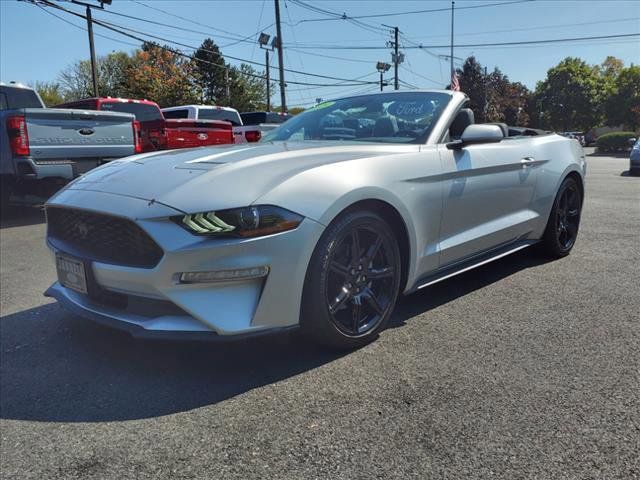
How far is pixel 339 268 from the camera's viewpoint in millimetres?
2971

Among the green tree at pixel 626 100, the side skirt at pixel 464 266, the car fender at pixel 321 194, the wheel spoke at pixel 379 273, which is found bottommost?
the side skirt at pixel 464 266

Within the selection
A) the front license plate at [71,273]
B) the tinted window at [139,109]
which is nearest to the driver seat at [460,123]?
the front license plate at [71,273]

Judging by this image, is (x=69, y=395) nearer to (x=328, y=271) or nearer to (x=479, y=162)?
(x=328, y=271)

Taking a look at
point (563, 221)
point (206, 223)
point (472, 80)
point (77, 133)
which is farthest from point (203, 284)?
point (472, 80)

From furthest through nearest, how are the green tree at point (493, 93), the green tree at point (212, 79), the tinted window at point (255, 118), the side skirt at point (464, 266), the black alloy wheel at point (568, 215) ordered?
the green tree at point (493, 93) < the green tree at point (212, 79) < the tinted window at point (255, 118) < the black alloy wheel at point (568, 215) < the side skirt at point (464, 266)

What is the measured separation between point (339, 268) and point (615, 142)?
127 ft

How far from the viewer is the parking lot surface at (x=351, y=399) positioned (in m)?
2.11

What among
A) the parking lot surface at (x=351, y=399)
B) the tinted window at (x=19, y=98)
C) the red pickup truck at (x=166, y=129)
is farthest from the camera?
the red pickup truck at (x=166, y=129)

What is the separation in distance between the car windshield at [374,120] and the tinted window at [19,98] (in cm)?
623

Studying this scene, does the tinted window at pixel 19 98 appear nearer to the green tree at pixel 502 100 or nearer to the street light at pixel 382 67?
the street light at pixel 382 67

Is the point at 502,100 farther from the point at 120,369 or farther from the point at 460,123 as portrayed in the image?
the point at 120,369

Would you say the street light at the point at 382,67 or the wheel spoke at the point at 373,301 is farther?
the street light at the point at 382,67

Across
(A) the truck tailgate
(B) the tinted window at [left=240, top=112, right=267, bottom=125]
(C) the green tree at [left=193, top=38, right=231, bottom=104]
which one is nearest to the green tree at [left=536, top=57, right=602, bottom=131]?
(C) the green tree at [left=193, top=38, right=231, bottom=104]

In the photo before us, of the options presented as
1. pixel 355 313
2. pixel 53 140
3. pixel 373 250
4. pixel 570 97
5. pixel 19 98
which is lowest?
pixel 355 313
